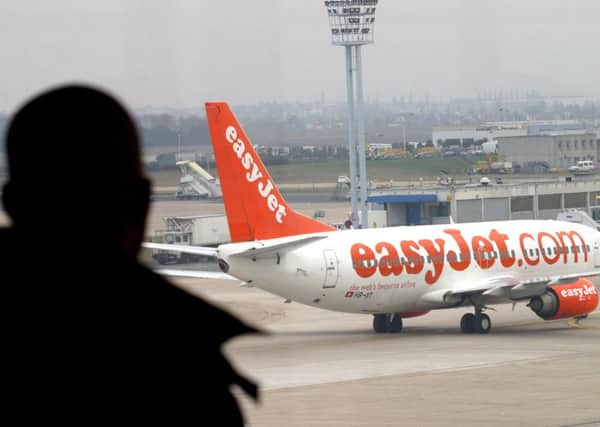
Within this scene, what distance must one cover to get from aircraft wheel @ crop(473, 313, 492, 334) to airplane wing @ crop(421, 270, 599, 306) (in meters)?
0.52

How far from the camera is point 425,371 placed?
24.4m

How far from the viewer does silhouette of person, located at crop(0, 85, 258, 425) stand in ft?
5.36

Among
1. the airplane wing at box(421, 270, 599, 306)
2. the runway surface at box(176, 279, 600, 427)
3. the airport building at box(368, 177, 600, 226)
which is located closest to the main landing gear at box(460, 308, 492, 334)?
the runway surface at box(176, 279, 600, 427)

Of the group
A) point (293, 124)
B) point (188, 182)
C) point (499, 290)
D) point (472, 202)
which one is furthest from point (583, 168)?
point (188, 182)

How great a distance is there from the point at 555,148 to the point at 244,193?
46.1 meters

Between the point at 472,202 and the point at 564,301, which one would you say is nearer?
the point at 564,301

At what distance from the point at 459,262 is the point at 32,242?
29.9m

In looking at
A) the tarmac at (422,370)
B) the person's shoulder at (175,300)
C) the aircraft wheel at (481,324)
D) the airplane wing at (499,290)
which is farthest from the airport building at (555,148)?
the person's shoulder at (175,300)

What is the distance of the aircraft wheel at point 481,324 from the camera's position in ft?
102

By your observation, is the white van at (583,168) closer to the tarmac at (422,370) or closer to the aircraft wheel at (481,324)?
the tarmac at (422,370)

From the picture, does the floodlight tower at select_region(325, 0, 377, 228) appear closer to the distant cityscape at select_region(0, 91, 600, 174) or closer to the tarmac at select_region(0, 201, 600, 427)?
the distant cityscape at select_region(0, 91, 600, 174)

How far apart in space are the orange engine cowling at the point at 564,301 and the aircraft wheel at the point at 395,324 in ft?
12.2

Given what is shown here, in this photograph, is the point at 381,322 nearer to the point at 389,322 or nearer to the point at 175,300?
the point at 389,322

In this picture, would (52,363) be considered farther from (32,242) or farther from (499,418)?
(499,418)
